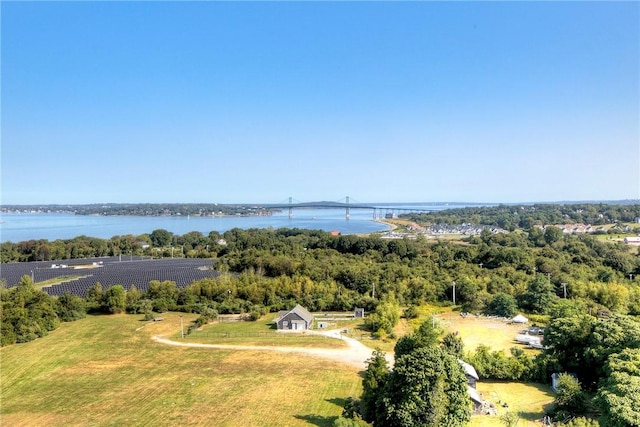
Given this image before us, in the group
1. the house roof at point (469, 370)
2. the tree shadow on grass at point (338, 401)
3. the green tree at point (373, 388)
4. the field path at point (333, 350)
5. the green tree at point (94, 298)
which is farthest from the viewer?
the green tree at point (94, 298)

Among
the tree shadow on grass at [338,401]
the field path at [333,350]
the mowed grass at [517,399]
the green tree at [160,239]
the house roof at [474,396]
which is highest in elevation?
the green tree at [160,239]

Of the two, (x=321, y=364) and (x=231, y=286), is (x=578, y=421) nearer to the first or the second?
(x=321, y=364)

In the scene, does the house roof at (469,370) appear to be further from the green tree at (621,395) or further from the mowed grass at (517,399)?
the green tree at (621,395)

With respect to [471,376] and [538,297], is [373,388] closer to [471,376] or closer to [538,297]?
[471,376]

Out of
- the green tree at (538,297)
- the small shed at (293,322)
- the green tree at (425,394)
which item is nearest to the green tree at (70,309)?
the small shed at (293,322)

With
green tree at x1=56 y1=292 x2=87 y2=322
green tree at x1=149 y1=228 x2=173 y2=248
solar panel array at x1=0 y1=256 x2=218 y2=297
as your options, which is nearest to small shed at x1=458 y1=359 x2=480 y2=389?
green tree at x1=56 y1=292 x2=87 y2=322

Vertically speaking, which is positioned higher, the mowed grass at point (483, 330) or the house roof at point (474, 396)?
the house roof at point (474, 396)

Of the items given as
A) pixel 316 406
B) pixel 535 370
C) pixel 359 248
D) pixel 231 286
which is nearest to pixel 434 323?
pixel 535 370
